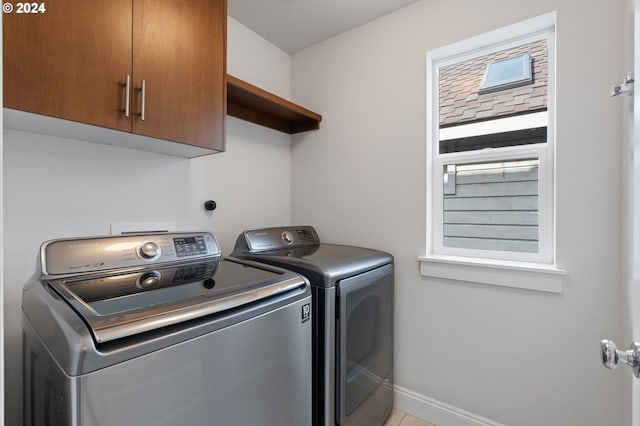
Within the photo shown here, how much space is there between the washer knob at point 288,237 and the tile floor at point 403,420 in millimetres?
1228

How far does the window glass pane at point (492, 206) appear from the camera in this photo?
5.42 ft

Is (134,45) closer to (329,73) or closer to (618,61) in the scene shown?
(329,73)

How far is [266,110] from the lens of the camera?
2105mm

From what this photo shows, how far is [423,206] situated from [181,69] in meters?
1.46

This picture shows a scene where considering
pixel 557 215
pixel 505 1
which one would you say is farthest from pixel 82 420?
pixel 505 1

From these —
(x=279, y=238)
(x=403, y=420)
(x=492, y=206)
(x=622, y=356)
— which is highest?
(x=492, y=206)

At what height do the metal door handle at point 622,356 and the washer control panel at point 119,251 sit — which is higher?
the washer control panel at point 119,251

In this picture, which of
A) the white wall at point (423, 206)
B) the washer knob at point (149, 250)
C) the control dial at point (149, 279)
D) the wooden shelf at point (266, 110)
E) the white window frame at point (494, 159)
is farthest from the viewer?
the wooden shelf at point (266, 110)

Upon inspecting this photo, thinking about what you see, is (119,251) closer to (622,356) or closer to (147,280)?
(147,280)

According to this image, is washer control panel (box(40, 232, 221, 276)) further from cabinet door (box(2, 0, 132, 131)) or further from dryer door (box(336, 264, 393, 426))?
dryer door (box(336, 264, 393, 426))

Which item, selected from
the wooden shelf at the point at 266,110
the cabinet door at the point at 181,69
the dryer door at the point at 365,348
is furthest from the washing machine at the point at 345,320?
the wooden shelf at the point at 266,110

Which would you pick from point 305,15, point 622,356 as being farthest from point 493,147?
point 305,15

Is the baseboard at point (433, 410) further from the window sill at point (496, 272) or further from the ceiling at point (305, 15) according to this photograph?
the ceiling at point (305, 15)

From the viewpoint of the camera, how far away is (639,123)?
716 mm
